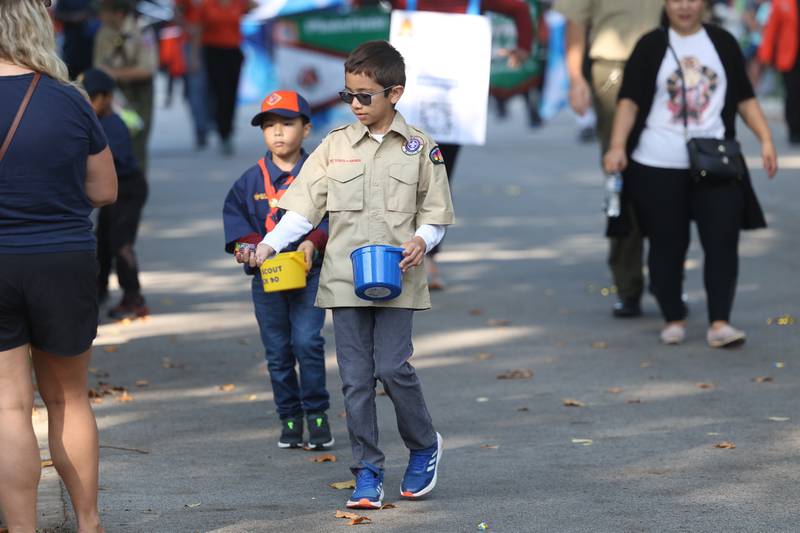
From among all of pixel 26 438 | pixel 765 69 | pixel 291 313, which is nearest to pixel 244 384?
pixel 291 313

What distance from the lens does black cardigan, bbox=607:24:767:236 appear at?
862cm

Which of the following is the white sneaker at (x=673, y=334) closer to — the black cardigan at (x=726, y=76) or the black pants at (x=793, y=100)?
the black cardigan at (x=726, y=76)

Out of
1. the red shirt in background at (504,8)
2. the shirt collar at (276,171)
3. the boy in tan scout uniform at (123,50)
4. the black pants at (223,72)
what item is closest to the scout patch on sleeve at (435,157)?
the shirt collar at (276,171)

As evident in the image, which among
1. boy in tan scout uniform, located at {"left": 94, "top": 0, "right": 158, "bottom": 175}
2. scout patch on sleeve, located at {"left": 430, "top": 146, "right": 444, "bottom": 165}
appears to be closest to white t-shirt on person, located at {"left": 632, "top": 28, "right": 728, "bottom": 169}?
scout patch on sleeve, located at {"left": 430, "top": 146, "right": 444, "bottom": 165}

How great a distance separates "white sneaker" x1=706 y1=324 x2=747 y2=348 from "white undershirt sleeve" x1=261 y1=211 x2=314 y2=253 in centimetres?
353

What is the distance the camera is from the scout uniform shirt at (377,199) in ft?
18.3

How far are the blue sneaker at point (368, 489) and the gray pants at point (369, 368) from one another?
27 millimetres

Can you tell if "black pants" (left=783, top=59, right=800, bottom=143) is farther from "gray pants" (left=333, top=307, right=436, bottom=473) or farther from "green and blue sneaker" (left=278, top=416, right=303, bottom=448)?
"gray pants" (left=333, top=307, right=436, bottom=473)

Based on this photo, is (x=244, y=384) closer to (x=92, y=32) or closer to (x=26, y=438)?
(x=26, y=438)

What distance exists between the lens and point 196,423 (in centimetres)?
706

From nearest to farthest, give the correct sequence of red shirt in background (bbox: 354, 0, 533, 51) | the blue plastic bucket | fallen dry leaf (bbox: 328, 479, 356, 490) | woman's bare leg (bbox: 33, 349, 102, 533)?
1. woman's bare leg (bbox: 33, 349, 102, 533)
2. the blue plastic bucket
3. fallen dry leaf (bbox: 328, 479, 356, 490)
4. red shirt in background (bbox: 354, 0, 533, 51)

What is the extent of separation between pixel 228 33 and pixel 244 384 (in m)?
11.4

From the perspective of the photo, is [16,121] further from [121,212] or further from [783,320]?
[783,320]

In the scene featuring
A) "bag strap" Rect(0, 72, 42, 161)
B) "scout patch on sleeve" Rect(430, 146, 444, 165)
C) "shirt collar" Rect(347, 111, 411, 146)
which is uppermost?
"bag strap" Rect(0, 72, 42, 161)
